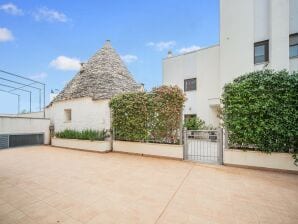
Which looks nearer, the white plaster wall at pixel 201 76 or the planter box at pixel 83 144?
the planter box at pixel 83 144

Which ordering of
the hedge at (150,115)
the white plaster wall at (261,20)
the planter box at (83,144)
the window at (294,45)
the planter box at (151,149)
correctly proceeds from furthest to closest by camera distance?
1. the white plaster wall at (261,20)
2. the window at (294,45)
3. the planter box at (83,144)
4. the hedge at (150,115)
5. the planter box at (151,149)

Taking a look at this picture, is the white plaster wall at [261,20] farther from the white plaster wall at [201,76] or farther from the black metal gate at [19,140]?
the black metal gate at [19,140]

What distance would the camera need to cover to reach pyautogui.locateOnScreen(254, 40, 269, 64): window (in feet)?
38.3

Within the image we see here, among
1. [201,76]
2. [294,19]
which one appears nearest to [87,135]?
[201,76]

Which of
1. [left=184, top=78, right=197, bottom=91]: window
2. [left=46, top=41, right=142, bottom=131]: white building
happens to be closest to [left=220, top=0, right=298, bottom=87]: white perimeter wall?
[left=184, top=78, right=197, bottom=91]: window

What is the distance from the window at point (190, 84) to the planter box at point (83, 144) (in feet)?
30.4

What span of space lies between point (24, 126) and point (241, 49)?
52.1ft

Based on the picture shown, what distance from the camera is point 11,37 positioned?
40.1ft

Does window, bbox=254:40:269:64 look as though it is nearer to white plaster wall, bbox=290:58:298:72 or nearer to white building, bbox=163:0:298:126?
white building, bbox=163:0:298:126

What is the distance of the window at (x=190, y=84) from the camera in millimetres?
15797

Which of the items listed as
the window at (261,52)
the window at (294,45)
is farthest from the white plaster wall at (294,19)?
the window at (261,52)

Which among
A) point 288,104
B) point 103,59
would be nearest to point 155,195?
point 288,104

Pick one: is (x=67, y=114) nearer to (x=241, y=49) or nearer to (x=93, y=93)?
(x=93, y=93)

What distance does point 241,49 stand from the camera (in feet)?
40.2
